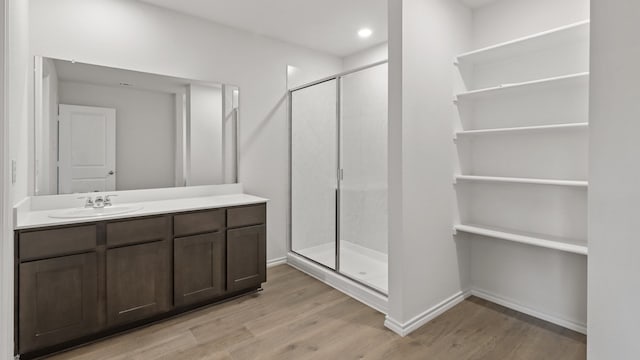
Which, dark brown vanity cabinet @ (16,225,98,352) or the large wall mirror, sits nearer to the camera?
dark brown vanity cabinet @ (16,225,98,352)

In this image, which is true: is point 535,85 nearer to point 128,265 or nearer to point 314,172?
point 314,172

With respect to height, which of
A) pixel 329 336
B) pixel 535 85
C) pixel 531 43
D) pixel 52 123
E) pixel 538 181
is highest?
pixel 531 43

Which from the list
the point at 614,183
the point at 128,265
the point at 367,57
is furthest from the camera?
the point at 367,57

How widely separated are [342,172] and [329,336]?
5.24 ft

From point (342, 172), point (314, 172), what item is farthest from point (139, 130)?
point (342, 172)

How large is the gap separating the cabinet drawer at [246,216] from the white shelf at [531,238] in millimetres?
1713

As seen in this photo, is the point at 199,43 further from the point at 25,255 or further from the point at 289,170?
the point at 25,255

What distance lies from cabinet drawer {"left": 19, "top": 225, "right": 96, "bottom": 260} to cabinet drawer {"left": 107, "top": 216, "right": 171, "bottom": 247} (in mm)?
108

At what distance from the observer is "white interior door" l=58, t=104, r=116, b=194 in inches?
92.7

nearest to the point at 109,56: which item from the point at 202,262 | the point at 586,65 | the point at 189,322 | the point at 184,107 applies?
the point at 184,107

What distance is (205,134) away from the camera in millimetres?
3059

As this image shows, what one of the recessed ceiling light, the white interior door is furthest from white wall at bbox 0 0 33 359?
the recessed ceiling light

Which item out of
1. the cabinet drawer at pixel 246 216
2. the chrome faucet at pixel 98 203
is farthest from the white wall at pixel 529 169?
the chrome faucet at pixel 98 203

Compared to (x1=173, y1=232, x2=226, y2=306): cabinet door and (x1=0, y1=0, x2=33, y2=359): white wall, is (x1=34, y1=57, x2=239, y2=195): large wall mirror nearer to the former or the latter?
(x1=0, y1=0, x2=33, y2=359): white wall
